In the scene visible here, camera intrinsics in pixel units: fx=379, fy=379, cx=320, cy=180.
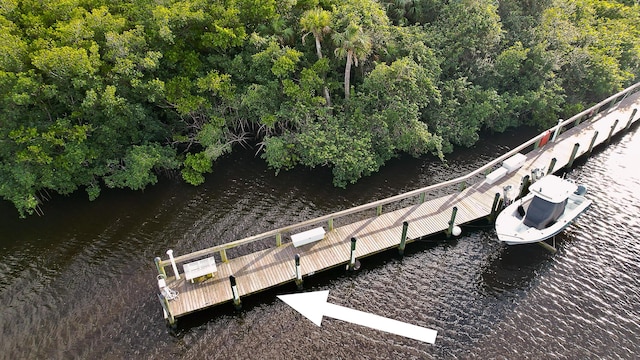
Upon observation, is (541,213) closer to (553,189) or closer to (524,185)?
(553,189)

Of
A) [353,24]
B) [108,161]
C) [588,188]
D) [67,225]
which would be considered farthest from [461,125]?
[67,225]

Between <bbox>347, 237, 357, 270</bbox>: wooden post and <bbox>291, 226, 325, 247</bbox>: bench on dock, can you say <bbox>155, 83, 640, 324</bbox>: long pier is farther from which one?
<bbox>291, 226, 325, 247</bbox>: bench on dock

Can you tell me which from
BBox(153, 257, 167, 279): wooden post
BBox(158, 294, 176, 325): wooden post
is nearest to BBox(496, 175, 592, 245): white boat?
BBox(158, 294, 176, 325): wooden post

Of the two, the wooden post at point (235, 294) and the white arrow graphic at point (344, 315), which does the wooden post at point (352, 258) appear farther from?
the wooden post at point (235, 294)

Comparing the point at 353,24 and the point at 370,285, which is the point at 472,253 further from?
the point at 353,24

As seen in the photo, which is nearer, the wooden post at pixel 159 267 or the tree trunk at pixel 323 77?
the wooden post at pixel 159 267

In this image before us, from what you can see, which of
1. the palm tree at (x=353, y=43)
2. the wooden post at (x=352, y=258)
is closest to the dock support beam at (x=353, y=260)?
the wooden post at (x=352, y=258)

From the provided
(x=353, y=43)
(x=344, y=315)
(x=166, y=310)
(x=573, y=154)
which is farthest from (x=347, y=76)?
(x=166, y=310)
